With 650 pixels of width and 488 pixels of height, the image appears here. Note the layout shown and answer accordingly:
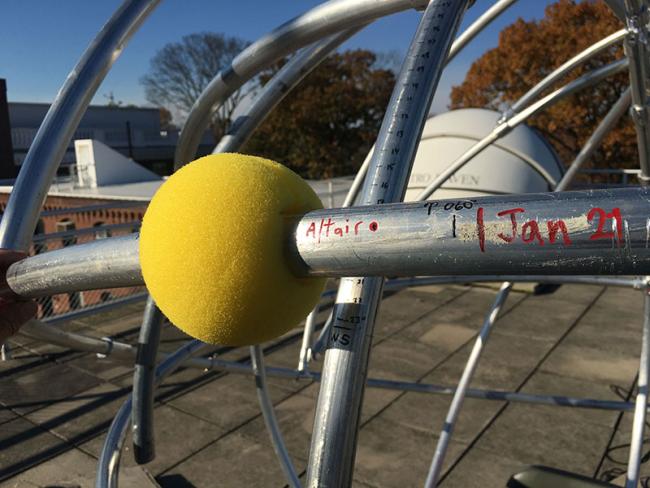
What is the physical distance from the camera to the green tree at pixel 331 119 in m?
32.1

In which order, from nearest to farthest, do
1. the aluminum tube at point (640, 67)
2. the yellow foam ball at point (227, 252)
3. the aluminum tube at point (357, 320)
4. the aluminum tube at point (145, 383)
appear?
the yellow foam ball at point (227, 252)
the aluminum tube at point (357, 320)
the aluminum tube at point (640, 67)
the aluminum tube at point (145, 383)

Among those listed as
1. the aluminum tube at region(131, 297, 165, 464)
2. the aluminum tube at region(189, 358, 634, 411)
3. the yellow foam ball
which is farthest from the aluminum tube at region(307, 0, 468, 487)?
the aluminum tube at region(189, 358, 634, 411)

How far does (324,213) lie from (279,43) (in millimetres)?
2034

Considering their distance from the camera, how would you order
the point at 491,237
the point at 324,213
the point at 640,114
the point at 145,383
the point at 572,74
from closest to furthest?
the point at 491,237 → the point at 324,213 → the point at 145,383 → the point at 640,114 → the point at 572,74

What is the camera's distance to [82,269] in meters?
1.20

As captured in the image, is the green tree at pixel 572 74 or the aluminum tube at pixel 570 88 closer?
the aluminum tube at pixel 570 88

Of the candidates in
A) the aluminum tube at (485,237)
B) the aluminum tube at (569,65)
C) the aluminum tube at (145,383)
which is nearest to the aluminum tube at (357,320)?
the aluminum tube at (485,237)

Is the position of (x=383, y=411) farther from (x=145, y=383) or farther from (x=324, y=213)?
(x=324, y=213)

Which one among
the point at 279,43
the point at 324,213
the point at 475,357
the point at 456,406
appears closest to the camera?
the point at 324,213

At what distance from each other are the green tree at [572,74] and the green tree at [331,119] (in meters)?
11.4

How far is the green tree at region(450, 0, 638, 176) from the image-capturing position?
1822 centimetres

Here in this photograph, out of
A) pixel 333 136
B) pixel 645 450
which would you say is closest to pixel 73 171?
pixel 333 136

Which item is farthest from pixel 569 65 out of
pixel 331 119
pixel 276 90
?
pixel 331 119

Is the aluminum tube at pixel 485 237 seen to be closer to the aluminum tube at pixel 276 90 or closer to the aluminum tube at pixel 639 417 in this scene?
the aluminum tube at pixel 276 90
